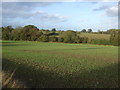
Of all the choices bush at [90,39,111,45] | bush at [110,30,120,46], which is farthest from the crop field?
bush at [90,39,111,45]

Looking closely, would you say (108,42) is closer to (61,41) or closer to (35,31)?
(61,41)

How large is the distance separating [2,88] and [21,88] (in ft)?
2.14

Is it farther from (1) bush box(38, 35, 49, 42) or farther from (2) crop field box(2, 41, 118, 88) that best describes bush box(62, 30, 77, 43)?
(2) crop field box(2, 41, 118, 88)

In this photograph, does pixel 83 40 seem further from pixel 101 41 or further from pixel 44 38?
pixel 44 38

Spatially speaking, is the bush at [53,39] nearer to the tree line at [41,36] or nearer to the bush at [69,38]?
the tree line at [41,36]

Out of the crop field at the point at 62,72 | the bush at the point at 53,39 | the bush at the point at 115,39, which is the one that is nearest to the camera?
the crop field at the point at 62,72

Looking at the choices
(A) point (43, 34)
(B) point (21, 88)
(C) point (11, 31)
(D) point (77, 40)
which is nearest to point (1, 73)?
(B) point (21, 88)

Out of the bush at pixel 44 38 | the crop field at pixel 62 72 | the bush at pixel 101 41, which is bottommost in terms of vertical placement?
the crop field at pixel 62 72

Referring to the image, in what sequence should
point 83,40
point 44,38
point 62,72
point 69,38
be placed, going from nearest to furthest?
point 62,72
point 83,40
point 69,38
point 44,38

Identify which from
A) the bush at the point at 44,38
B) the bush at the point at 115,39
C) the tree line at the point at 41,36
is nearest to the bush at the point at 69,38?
the tree line at the point at 41,36

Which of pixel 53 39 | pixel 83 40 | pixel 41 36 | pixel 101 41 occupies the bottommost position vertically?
pixel 101 41

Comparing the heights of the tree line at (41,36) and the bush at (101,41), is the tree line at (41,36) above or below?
above

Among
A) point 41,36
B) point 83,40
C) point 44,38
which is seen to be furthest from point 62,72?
point 41,36

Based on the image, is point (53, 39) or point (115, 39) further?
point (53, 39)
